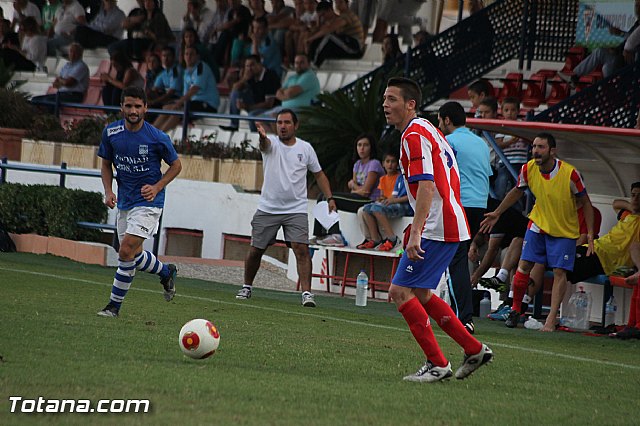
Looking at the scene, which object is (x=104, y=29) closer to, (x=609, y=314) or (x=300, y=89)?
(x=300, y=89)

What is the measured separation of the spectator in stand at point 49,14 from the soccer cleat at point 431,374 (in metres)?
24.9

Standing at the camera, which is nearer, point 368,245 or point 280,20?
point 368,245

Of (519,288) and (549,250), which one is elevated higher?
(549,250)

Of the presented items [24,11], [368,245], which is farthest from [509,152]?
[24,11]

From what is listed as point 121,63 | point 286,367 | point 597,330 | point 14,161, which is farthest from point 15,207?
point 286,367

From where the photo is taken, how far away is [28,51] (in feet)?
102

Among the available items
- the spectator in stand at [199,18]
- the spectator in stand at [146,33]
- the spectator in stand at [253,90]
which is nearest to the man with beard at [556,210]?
the spectator in stand at [253,90]

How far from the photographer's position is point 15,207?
2020 centimetres

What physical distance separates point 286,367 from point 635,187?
6.63m

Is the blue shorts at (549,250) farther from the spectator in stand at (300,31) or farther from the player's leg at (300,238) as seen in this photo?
the spectator in stand at (300,31)

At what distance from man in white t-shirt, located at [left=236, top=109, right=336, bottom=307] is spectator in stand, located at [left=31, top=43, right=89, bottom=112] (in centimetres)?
1325

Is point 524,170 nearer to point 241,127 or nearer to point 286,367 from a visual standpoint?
point 286,367

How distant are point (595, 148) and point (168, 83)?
40.6 feet

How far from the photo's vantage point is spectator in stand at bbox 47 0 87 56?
30953 mm
